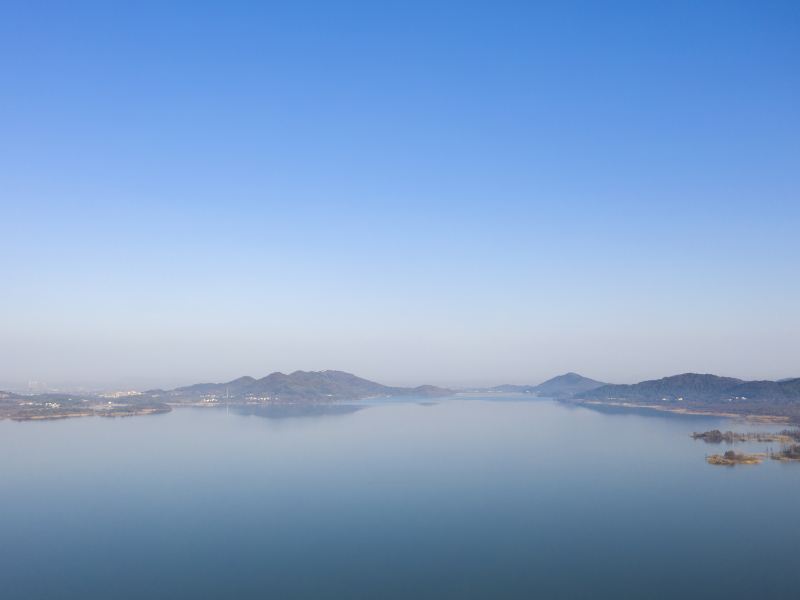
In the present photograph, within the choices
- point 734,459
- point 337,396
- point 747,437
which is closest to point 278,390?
point 337,396

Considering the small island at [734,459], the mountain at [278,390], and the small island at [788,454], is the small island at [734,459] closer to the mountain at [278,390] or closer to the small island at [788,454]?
the small island at [788,454]

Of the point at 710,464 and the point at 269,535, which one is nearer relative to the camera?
the point at 269,535

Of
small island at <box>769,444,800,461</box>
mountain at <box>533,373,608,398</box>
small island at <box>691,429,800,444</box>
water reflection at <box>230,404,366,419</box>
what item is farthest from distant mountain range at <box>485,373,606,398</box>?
small island at <box>769,444,800,461</box>

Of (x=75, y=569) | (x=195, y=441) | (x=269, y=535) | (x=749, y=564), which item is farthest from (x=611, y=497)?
(x=195, y=441)

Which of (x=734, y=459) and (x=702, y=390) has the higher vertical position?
(x=702, y=390)

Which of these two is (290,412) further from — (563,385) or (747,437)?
(563,385)

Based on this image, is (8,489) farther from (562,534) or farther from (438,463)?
(562,534)

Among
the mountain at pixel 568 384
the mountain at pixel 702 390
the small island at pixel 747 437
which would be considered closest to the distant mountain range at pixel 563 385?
→ the mountain at pixel 568 384

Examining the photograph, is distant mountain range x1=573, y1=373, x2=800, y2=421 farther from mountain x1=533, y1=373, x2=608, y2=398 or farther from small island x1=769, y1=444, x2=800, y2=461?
mountain x1=533, y1=373, x2=608, y2=398
